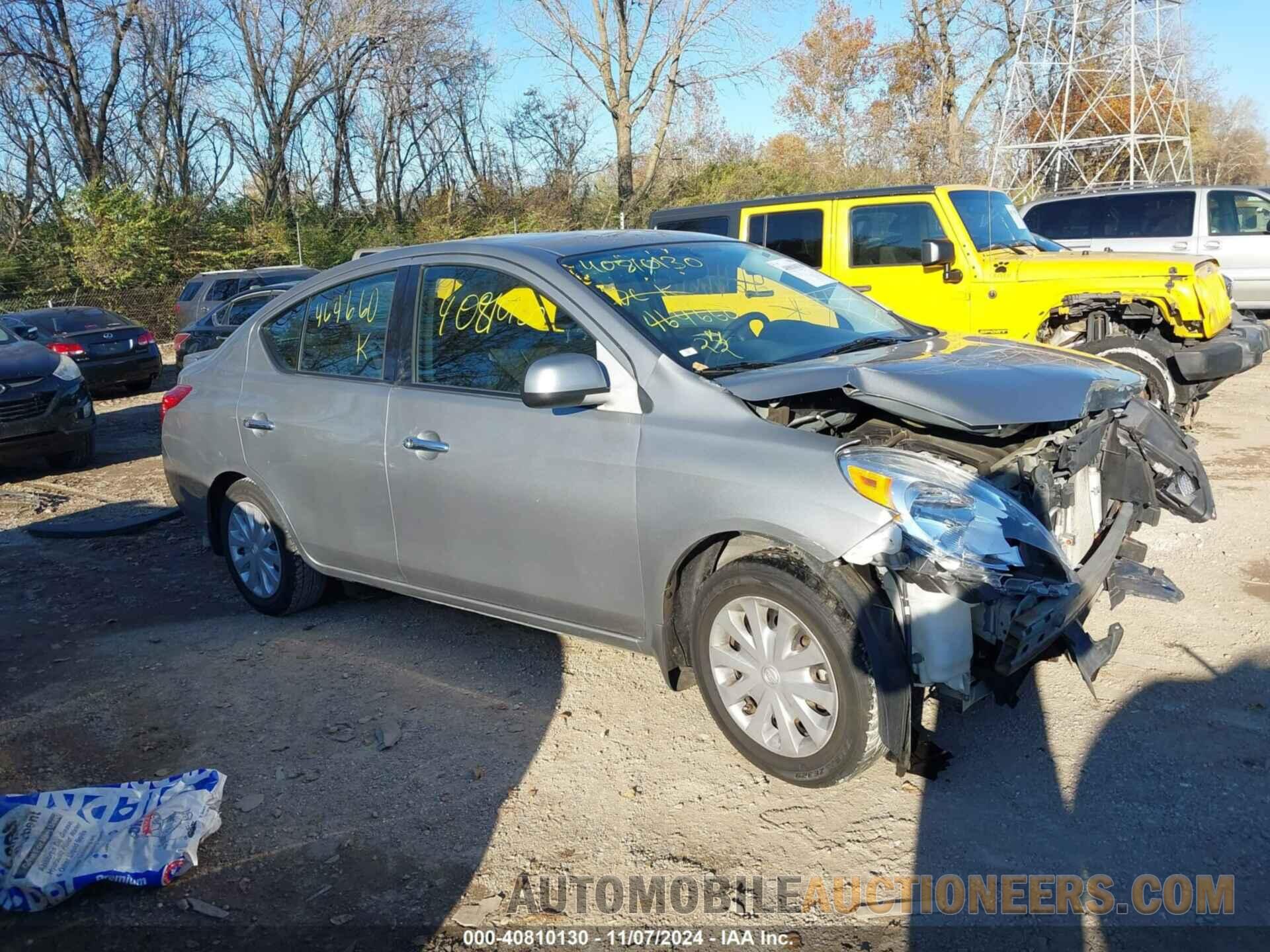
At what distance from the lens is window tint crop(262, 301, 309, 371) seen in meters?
5.20

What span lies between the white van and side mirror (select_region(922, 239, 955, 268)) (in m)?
5.77

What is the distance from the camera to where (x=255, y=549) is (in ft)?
17.9

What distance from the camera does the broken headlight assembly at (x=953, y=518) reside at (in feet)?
10.6

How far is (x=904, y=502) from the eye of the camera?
10.6ft

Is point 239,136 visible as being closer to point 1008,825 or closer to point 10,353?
point 10,353

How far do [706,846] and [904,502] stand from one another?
124 cm

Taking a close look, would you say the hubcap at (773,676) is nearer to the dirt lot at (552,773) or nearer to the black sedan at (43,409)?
the dirt lot at (552,773)

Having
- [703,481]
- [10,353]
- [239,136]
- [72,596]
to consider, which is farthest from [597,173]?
[703,481]

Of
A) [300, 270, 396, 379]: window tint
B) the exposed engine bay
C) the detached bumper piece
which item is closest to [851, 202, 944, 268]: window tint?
the detached bumper piece

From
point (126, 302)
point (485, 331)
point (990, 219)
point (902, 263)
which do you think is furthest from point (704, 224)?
point (126, 302)

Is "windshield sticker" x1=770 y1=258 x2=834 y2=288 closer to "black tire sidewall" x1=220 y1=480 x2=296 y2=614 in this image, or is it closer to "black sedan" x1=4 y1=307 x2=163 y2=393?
"black tire sidewall" x1=220 y1=480 x2=296 y2=614

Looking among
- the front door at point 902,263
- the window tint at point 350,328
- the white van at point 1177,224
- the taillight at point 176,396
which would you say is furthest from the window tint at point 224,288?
the window tint at point 350,328

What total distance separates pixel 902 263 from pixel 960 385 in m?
5.66

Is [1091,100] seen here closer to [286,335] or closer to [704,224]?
[704,224]
